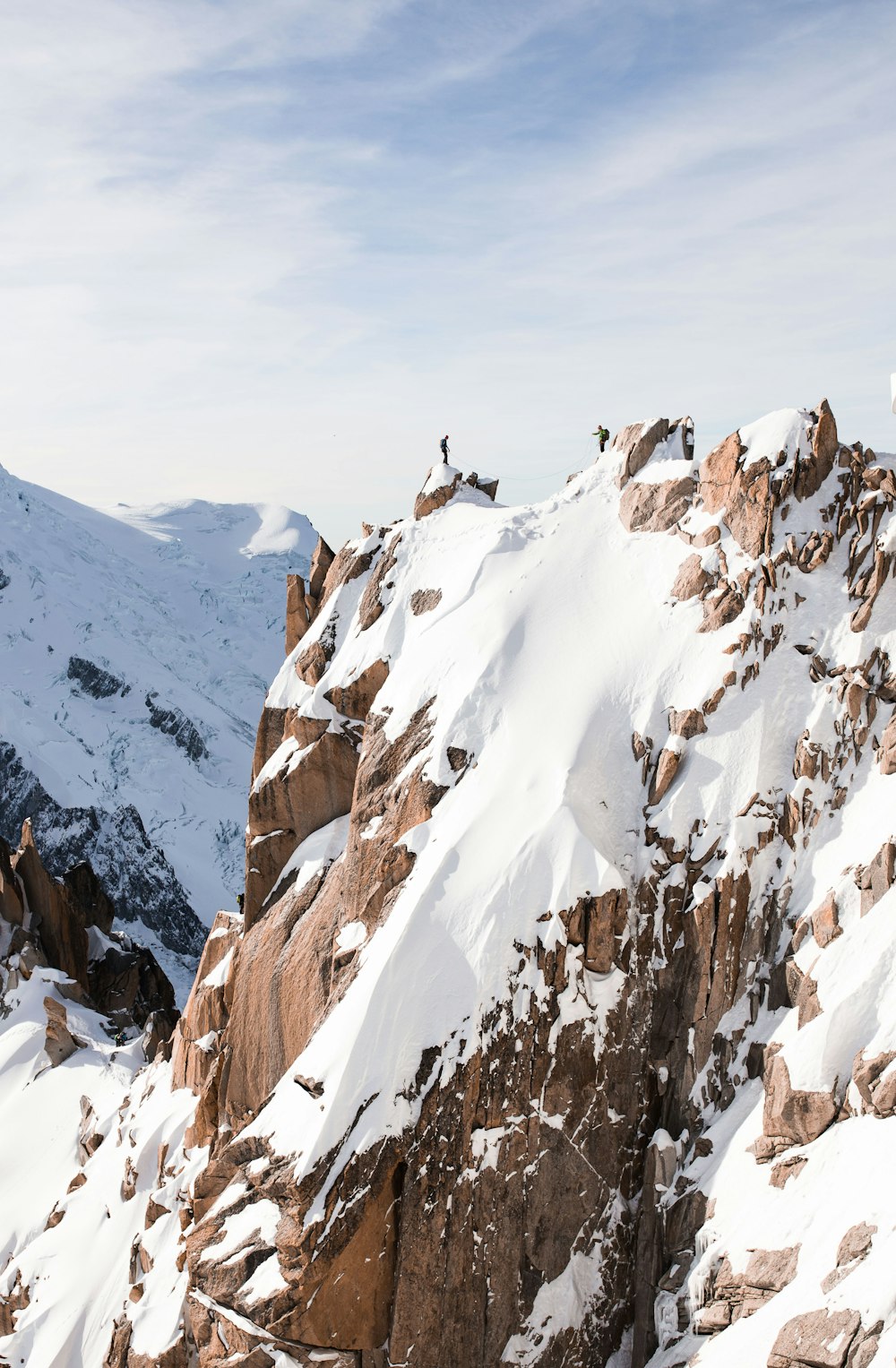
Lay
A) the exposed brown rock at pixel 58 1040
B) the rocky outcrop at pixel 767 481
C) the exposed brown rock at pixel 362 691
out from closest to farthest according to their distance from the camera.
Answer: the rocky outcrop at pixel 767 481 < the exposed brown rock at pixel 362 691 < the exposed brown rock at pixel 58 1040

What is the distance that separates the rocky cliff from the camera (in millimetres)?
23281

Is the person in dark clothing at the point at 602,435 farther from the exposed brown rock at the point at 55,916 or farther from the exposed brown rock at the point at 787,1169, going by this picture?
the exposed brown rock at the point at 55,916

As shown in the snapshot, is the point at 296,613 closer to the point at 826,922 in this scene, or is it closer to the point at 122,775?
the point at 826,922

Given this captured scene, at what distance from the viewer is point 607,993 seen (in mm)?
26922

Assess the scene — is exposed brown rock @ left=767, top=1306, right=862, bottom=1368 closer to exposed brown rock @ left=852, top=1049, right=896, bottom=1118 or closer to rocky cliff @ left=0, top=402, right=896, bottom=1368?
rocky cliff @ left=0, top=402, right=896, bottom=1368

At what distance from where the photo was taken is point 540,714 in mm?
31531

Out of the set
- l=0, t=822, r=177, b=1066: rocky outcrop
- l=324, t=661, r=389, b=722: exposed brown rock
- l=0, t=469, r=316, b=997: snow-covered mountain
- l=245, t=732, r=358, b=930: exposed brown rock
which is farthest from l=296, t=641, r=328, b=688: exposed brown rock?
l=0, t=469, r=316, b=997: snow-covered mountain

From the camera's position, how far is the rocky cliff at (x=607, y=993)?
2328cm

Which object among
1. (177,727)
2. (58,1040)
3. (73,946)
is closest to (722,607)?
(58,1040)

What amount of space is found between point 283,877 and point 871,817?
1902 centimetres

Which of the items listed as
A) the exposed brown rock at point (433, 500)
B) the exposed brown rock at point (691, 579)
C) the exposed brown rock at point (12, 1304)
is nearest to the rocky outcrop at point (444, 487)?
the exposed brown rock at point (433, 500)

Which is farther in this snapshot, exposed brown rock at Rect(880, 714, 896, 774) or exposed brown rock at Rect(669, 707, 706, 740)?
exposed brown rock at Rect(669, 707, 706, 740)

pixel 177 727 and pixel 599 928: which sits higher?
pixel 599 928

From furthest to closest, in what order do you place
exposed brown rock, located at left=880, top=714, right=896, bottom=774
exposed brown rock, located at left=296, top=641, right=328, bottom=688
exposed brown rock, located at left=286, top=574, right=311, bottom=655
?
1. exposed brown rock, located at left=286, top=574, right=311, bottom=655
2. exposed brown rock, located at left=296, top=641, right=328, bottom=688
3. exposed brown rock, located at left=880, top=714, right=896, bottom=774
